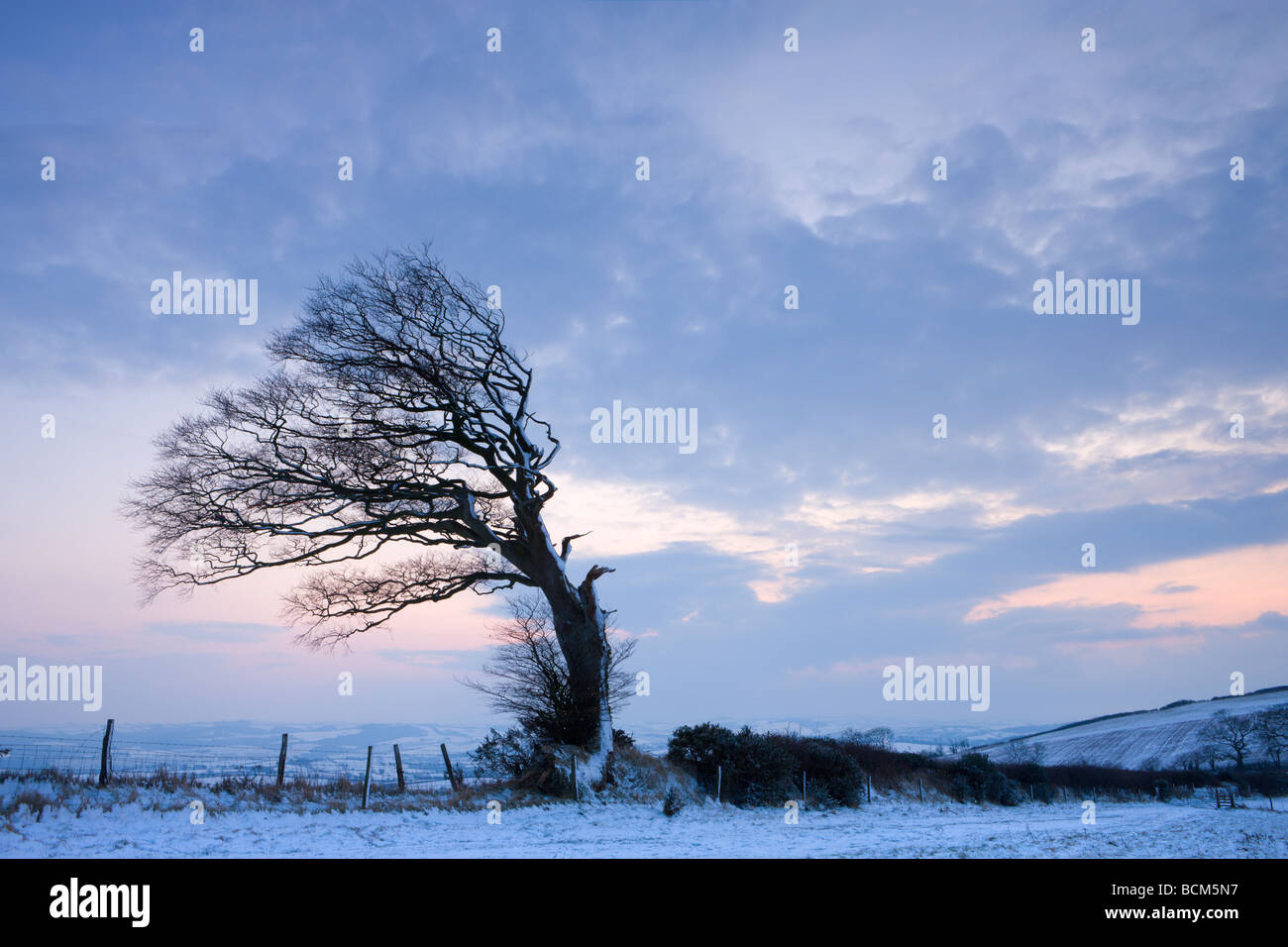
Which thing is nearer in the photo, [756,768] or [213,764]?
[213,764]

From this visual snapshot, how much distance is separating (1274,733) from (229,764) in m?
85.6

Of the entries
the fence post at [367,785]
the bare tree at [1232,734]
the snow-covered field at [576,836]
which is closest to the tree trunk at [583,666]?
the snow-covered field at [576,836]

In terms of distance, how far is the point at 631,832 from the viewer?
55.9 ft

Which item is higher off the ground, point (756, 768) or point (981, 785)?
point (756, 768)

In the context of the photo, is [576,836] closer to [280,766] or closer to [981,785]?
[280,766]

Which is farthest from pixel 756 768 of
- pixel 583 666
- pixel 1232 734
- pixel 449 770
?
pixel 1232 734

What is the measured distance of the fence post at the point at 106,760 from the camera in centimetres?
1443

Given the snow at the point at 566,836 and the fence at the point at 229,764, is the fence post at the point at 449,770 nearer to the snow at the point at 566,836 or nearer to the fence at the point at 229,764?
the fence at the point at 229,764

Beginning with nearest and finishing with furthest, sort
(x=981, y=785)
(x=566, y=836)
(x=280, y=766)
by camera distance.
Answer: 1. (x=566, y=836)
2. (x=280, y=766)
3. (x=981, y=785)

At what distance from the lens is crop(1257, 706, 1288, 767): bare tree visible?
68500mm

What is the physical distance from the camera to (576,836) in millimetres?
15695

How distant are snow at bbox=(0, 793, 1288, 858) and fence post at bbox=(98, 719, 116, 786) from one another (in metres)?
1.41

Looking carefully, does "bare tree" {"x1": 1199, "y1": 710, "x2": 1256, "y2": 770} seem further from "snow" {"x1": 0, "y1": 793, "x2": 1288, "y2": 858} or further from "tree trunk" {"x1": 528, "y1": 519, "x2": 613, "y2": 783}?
"tree trunk" {"x1": 528, "y1": 519, "x2": 613, "y2": 783}
